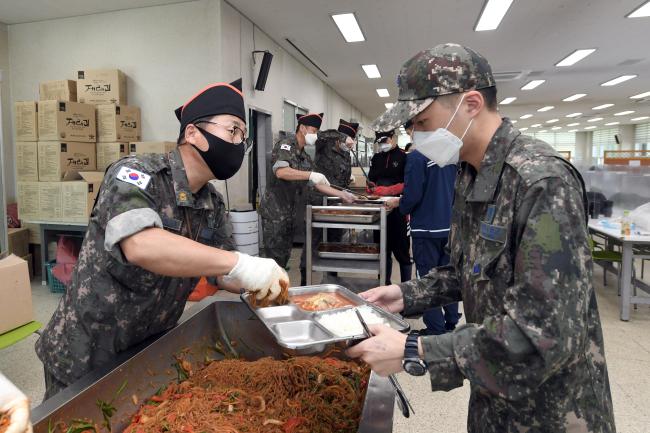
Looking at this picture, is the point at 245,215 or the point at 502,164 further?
the point at 245,215

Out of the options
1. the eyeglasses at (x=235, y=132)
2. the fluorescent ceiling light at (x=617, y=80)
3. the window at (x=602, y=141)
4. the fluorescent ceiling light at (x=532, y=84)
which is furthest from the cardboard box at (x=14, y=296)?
the window at (x=602, y=141)

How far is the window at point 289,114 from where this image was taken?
7297mm

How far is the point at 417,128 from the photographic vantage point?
1.18 metres

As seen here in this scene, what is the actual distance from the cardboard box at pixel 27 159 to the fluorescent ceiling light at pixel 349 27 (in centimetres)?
390

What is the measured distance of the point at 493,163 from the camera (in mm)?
1078

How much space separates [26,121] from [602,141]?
27.1 meters

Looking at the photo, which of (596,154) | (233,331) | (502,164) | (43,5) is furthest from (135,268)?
(596,154)

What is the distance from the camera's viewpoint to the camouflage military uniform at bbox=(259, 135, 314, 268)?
4477mm

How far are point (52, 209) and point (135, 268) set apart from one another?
13.2ft

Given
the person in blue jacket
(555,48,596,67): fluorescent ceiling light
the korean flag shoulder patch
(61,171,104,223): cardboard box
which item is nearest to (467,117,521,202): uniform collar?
the korean flag shoulder patch

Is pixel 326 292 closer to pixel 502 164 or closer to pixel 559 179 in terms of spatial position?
pixel 502 164

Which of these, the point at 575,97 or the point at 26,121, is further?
the point at 575,97

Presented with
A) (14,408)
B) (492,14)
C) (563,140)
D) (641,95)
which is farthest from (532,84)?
(563,140)

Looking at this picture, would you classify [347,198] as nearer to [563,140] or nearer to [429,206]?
[429,206]
